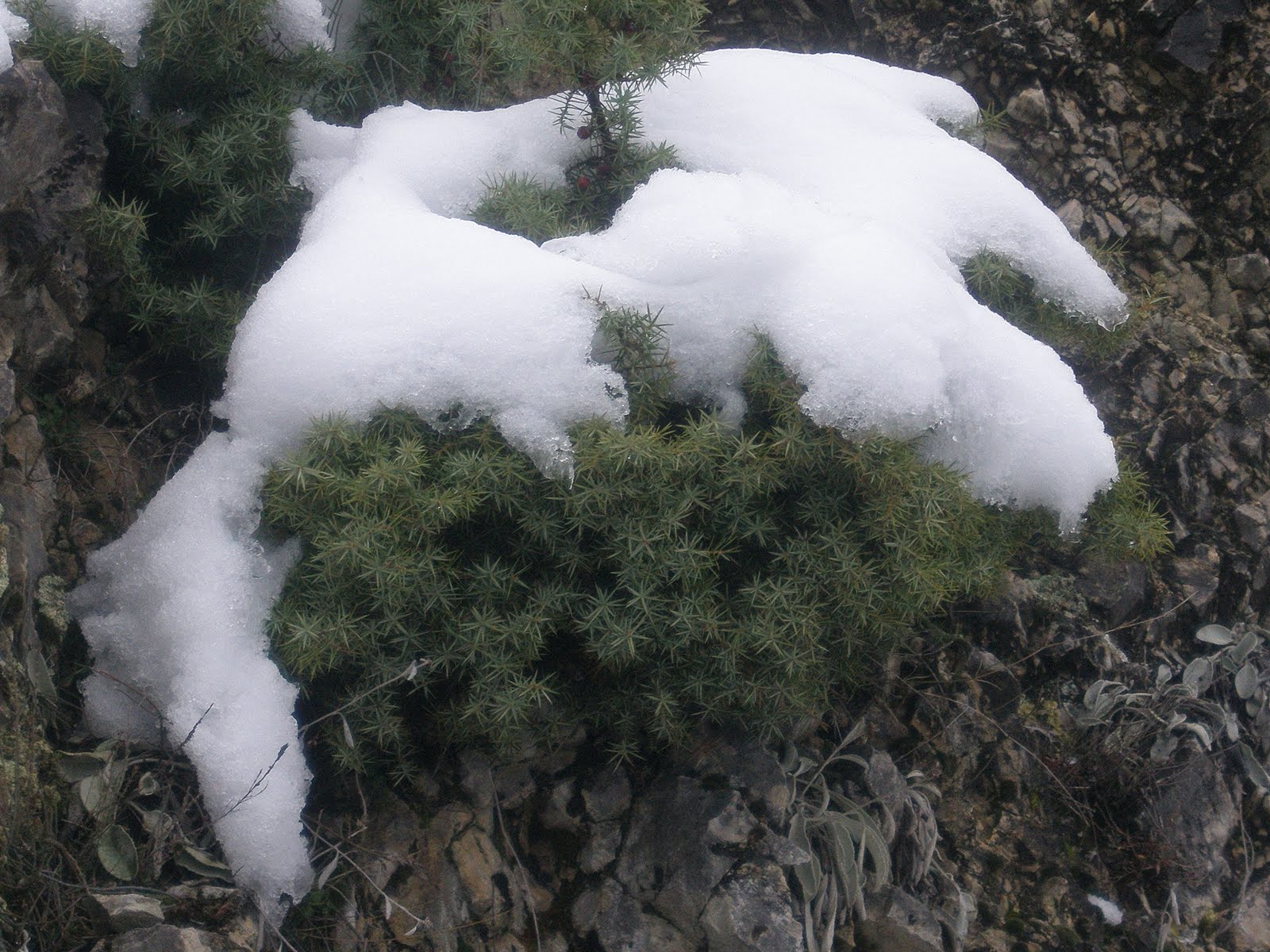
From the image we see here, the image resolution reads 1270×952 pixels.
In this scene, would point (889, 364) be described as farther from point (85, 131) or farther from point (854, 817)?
point (85, 131)

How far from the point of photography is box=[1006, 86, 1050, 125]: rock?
341cm

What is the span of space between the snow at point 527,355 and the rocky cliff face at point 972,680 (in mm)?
229

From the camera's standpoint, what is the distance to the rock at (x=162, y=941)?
1.82 m

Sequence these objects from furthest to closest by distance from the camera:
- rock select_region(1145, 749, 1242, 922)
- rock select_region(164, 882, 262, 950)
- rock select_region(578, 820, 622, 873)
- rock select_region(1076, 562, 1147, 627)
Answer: rock select_region(1076, 562, 1147, 627) → rock select_region(1145, 749, 1242, 922) → rock select_region(578, 820, 622, 873) → rock select_region(164, 882, 262, 950)

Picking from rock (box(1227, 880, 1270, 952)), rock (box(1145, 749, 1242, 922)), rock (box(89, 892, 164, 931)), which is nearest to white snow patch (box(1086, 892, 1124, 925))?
rock (box(1145, 749, 1242, 922))

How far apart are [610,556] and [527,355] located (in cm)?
44

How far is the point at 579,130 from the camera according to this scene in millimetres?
2504

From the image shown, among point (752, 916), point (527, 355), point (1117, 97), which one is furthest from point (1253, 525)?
point (527, 355)

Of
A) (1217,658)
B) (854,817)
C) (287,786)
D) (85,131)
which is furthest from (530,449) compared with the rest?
(1217,658)

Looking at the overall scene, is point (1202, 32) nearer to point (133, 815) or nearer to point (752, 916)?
point (752, 916)

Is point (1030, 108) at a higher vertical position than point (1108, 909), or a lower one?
higher

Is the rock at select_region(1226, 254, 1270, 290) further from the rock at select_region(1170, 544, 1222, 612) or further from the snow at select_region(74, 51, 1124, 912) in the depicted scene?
the snow at select_region(74, 51, 1124, 912)

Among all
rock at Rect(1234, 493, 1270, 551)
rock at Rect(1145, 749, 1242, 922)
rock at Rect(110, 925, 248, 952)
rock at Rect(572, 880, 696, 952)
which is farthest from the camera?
rock at Rect(1234, 493, 1270, 551)

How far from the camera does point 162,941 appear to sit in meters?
1.83
